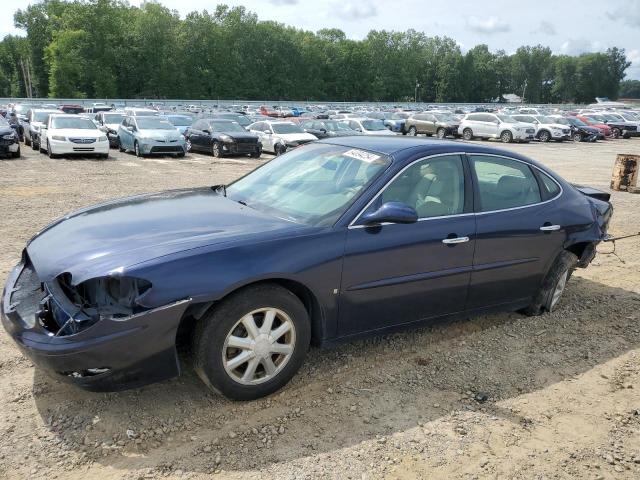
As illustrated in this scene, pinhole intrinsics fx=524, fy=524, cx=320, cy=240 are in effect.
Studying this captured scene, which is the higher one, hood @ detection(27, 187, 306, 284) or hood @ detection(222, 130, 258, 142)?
hood @ detection(27, 187, 306, 284)

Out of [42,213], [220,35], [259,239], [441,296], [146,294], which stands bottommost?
[42,213]

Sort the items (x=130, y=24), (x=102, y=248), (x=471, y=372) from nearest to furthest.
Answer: (x=102, y=248) → (x=471, y=372) → (x=130, y=24)

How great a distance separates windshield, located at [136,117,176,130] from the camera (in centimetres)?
1953

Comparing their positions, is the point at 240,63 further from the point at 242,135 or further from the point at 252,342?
the point at 252,342

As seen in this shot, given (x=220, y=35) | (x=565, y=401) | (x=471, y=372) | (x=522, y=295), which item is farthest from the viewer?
(x=220, y=35)

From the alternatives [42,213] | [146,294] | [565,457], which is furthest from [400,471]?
[42,213]

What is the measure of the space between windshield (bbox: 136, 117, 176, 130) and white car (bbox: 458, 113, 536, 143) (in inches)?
770

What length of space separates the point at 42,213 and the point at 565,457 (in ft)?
28.6

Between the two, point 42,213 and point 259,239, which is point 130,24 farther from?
point 259,239

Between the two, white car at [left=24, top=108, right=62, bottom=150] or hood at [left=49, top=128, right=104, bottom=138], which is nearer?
hood at [left=49, top=128, right=104, bottom=138]

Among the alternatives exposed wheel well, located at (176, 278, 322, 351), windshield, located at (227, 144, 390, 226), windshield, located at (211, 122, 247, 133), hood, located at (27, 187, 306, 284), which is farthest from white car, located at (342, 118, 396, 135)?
exposed wheel well, located at (176, 278, 322, 351)

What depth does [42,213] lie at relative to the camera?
8.95m

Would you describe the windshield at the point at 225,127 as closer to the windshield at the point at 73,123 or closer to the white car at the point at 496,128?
the windshield at the point at 73,123

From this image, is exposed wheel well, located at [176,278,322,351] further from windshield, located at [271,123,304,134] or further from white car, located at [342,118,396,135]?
white car, located at [342,118,396,135]
